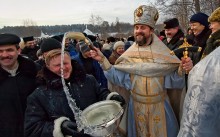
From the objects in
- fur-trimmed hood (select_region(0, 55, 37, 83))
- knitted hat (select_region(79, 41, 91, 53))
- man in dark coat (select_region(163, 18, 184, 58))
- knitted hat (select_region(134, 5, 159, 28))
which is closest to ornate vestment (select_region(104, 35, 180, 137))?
knitted hat (select_region(134, 5, 159, 28))

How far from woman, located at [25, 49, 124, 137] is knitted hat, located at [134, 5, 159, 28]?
1320mm

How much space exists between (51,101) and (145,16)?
1.84 metres

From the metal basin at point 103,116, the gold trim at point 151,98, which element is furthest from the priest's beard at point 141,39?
the metal basin at point 103,116

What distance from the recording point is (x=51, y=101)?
117 inches

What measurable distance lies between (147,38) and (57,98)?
1.60 m

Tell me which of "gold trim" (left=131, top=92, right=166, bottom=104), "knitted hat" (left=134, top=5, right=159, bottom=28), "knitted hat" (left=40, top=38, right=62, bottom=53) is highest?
"knitted hat" (left=134, top=5, right=159, bottom=28)

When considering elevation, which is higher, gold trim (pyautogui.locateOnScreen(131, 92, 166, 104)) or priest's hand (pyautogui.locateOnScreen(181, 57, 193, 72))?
priest's hand (pyautogui.locateOnScreen(181, 57, 193, 72))

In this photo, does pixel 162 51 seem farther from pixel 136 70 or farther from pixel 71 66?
pixel 71 66

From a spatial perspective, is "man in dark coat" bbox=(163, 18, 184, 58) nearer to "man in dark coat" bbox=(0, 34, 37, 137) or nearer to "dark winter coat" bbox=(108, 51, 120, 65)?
"dark winter coat" bbox=(108, 51, 120, 65)

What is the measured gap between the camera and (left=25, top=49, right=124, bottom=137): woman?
2891 millimetres

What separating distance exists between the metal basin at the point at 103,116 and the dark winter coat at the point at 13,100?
1.02 meters

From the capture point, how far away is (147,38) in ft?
13.5

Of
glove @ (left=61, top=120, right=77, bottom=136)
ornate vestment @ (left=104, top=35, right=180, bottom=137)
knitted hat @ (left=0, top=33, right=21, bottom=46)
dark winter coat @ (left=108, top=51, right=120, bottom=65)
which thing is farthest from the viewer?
dark winter coat @ (left=108, top=51, right=120, bottom=65)

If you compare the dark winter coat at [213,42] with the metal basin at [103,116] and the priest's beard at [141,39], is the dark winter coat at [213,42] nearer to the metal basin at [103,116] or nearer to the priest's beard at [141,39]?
the priest's beard at [141,39]
